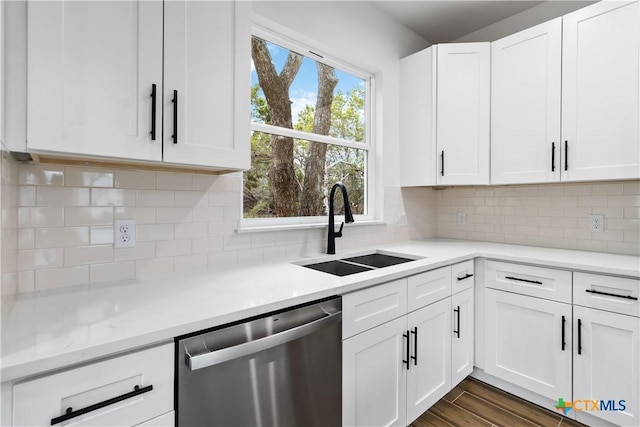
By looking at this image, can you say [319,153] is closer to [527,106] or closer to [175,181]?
[175,181]

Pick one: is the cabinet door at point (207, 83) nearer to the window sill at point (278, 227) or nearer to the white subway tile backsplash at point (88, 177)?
the white subway tile backsplash at point (88, 177)

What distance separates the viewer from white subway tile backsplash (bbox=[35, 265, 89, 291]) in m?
1.17

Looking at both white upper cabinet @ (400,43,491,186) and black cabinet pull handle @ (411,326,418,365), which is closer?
black cabinet pull handle @ (411,326,418,365)

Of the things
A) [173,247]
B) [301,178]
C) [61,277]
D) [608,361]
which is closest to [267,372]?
[173,247]

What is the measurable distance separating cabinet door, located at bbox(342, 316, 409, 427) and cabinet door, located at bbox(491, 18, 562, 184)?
1.44 meters

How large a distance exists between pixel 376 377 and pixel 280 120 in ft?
5.09

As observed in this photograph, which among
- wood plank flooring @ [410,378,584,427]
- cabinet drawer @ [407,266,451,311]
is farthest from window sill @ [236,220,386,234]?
wood plank flooring @ [410,378,584,427]

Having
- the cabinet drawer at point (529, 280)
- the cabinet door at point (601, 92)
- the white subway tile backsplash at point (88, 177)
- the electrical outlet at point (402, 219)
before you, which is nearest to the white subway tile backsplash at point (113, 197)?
the white subway tile backsplash at point (88, 177)

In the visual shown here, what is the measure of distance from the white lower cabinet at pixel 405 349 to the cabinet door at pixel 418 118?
0.86 metres

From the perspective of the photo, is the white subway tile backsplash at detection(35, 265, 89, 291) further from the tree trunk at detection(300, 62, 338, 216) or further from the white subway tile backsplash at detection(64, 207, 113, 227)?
the tree trunk at detection(300, 62, 338, 216)

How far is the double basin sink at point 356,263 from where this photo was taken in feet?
6.03

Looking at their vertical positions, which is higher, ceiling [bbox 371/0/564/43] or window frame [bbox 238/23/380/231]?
ceiling [bbox 371/0/564/43]

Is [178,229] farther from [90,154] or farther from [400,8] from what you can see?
[400,8]

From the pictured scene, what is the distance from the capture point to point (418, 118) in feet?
8.37
